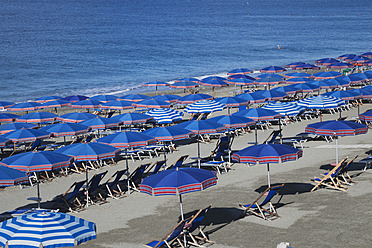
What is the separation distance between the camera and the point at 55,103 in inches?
958

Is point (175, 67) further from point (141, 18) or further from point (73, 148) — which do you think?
point (141, 18)

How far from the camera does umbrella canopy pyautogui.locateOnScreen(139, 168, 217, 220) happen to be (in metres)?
9.16

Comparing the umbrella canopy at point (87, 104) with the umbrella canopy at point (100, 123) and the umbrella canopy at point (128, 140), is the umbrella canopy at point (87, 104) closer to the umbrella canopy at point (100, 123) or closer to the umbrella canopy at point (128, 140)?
the umbrella canopy at point (100, 123)

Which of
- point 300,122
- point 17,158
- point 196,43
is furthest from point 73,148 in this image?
point 196,43

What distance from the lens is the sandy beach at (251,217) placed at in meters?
9.14

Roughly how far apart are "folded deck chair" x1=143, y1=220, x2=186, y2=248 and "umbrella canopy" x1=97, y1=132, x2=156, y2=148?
4.51 m

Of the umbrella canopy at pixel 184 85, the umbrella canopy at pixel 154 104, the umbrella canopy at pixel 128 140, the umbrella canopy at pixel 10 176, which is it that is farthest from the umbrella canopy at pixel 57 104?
the umbrella canopy at pixel 10 176

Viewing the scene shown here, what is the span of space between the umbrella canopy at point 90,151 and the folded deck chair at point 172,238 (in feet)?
12.2

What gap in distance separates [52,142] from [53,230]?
13.5 m

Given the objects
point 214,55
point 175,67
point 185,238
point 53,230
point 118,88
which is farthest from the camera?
point 214,55

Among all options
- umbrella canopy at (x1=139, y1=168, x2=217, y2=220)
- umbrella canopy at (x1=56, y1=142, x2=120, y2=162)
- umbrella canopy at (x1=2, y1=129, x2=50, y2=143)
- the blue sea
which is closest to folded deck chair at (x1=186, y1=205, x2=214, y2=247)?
umbrella canopy at (x1=139, y1=168, x2=217, y2=220)

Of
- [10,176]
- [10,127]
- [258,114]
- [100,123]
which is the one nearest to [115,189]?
[10,176]

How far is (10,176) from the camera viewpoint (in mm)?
10336

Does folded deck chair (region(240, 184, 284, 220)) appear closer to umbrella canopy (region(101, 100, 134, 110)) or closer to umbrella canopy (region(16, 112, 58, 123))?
umbrella canopy (region(16, 112, 58, 123))
